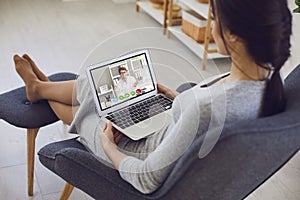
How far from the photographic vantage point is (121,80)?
1617 millimetres

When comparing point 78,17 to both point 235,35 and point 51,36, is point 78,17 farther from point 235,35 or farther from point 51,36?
point 235,35

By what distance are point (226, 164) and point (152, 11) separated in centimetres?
285

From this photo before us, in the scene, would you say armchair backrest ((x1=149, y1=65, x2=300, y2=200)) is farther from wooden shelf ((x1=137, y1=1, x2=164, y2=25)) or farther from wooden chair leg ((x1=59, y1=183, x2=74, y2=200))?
wooden shelf ((x1=137, y1=1, x2=164, y2=25))

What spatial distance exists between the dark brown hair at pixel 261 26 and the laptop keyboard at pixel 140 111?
17.9 inches

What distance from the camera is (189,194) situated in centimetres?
125

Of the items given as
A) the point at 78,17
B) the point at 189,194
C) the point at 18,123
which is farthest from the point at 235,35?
the point at 78,17

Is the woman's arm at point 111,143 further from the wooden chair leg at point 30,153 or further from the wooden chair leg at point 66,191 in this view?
the wooden chair leg at point 30,153

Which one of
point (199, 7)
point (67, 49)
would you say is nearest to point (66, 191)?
point (67, 49)

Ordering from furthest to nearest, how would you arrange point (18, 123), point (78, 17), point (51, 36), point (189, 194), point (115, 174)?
point (78, 17)
point (51, 36)
point (18, 123)
point (115, 174)
point (189, 194)

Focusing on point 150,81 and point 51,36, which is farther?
point 51,36

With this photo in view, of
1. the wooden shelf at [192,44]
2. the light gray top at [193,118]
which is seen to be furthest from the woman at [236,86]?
the wooden shelf at [192,44]

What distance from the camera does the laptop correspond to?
160 centimetres

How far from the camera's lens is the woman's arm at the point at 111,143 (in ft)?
4.71

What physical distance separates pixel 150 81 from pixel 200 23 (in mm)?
1673
